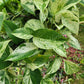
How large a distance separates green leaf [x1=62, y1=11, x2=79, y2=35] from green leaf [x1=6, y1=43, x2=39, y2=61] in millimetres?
123

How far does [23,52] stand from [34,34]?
6 cm

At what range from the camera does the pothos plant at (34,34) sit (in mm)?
408

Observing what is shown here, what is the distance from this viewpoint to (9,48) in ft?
1.45

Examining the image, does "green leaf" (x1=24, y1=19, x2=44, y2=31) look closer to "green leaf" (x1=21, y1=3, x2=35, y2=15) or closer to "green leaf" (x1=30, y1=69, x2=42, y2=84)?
"green leaf" (x1=21, y1=3, x2=35, y2=15)

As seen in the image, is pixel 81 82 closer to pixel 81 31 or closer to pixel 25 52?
pixel 81 31

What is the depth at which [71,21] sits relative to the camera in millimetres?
465

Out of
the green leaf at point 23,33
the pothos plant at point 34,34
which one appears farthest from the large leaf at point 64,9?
the green leaf at point 23,33

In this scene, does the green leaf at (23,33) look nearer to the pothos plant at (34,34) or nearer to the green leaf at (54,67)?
the pothos plant at (34,34)

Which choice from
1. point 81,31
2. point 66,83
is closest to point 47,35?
point 66,83

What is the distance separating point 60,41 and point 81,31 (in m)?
2.62

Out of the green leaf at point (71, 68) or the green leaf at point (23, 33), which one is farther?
the green leaf at point (71, 68)

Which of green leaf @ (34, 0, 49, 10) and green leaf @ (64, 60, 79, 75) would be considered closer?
green leaf @ (34, 0, 49, 10)

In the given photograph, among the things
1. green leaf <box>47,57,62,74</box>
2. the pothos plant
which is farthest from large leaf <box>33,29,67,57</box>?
green leaf <box>47,57,62,74</box>

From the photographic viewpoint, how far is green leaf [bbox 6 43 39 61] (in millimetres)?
400
